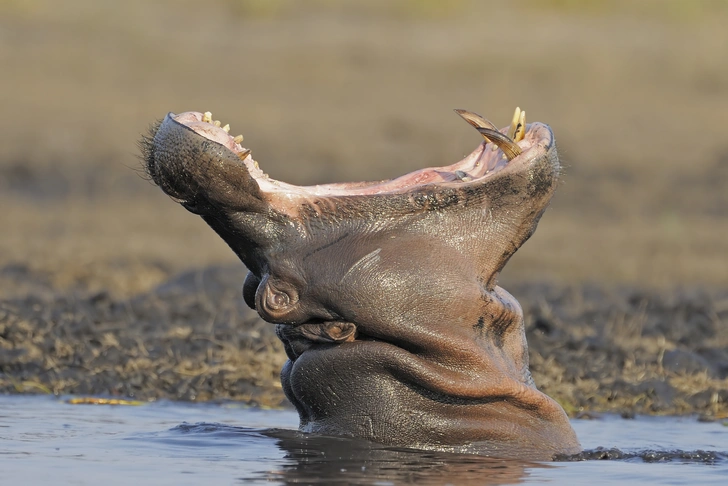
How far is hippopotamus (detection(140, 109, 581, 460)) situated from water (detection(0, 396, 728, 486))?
167 millimetres

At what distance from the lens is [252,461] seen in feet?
17.4

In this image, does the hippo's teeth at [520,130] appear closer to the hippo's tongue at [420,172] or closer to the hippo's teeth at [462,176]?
the hippo's tongue at [420,172]

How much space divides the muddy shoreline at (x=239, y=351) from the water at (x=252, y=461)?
4.31 ft

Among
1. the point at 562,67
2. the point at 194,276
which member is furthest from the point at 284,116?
the point at 194,276

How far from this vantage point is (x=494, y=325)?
5477mm

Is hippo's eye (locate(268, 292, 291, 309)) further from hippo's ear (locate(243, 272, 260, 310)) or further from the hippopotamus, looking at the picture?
hippo's ear (locate(243, 272, 260, 310))

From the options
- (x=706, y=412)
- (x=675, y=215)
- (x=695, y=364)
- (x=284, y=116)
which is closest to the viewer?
(x=706, y=412)

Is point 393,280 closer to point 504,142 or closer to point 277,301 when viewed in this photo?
point 277,301

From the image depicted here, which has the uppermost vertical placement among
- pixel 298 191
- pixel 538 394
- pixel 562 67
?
pixel 562 67

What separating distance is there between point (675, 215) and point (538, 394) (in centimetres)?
1429

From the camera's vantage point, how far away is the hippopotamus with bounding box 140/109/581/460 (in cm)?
522

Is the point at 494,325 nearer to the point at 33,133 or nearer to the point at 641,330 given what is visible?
the point at 641,330

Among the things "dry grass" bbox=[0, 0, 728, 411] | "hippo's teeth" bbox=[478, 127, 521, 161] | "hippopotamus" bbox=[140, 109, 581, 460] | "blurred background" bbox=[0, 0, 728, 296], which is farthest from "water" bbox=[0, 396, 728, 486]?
"blurred background" bbox=[0, 0, 728, 296]

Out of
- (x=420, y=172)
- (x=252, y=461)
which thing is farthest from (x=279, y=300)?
(x=420, y=172)
